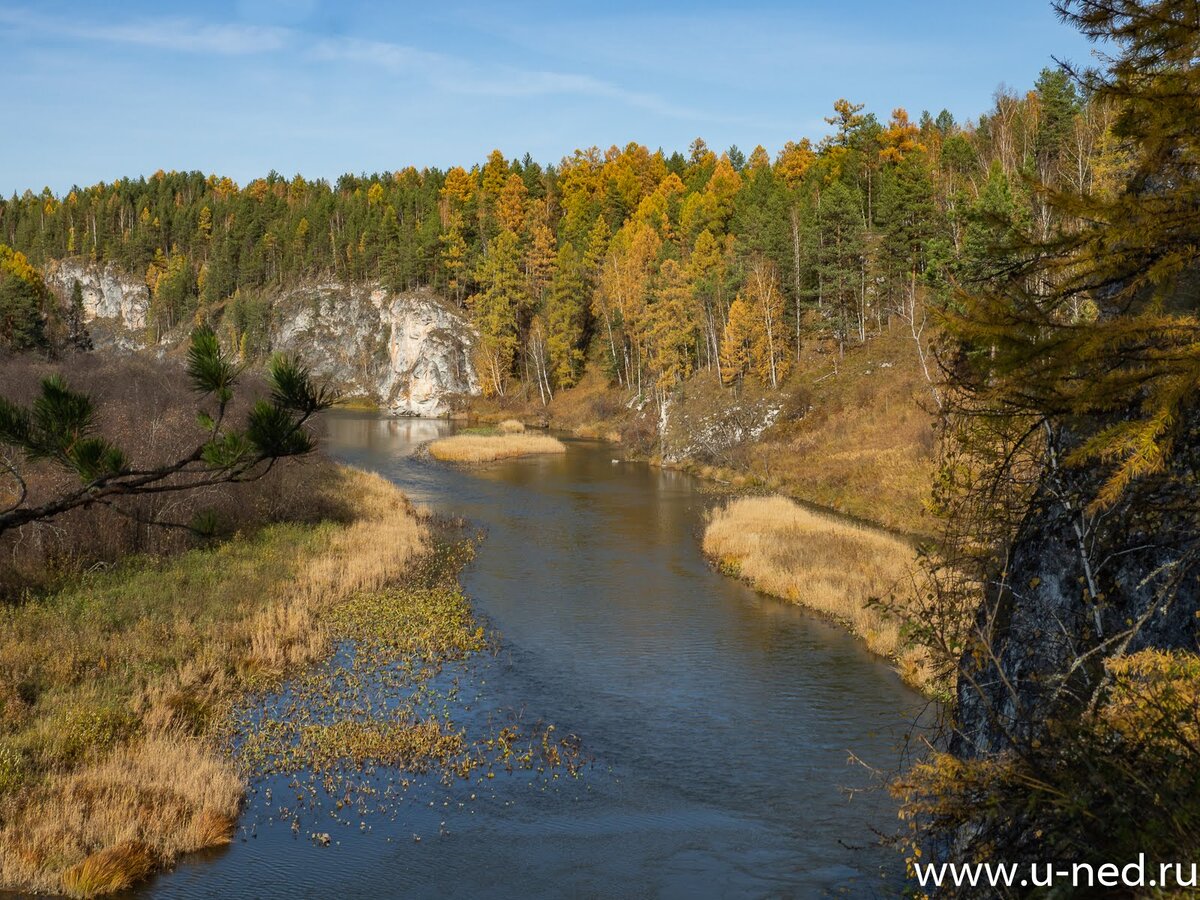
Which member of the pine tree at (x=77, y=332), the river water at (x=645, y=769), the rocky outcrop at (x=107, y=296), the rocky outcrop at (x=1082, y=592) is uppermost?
the rocky outcrop at (x=107, y=296)

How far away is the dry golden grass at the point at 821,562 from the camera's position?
79.4ft

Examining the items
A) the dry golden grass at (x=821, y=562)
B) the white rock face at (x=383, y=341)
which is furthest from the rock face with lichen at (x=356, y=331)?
the dry golden grass at (x=821, y=562)

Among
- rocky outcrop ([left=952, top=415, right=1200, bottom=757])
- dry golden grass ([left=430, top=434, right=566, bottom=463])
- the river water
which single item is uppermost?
rocky outcrop ([left=952, top=415, right=1200, bottom=757])

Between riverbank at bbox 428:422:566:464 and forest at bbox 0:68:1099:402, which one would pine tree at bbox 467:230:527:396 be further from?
riverbank at bbox 428:422:566:464

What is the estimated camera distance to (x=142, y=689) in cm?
Result: 1805

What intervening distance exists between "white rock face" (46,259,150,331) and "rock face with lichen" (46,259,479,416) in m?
0.16

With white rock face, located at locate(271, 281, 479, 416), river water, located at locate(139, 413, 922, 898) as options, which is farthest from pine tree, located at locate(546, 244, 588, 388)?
river water, located at locate(139, 413, 922, 898)

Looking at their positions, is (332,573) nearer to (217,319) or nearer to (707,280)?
(707,280)

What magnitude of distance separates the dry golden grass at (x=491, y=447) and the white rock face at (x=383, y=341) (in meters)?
32.9

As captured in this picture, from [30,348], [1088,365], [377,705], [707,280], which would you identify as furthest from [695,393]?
[1088,365]

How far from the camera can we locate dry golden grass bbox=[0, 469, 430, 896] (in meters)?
13.0

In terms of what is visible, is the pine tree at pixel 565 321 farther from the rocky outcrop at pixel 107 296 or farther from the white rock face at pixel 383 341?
the rocky outcrop at pixel 107 296

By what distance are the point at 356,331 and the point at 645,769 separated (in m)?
113

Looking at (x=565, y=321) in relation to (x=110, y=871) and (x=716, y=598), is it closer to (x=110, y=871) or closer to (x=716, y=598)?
(x=716, y=598)
